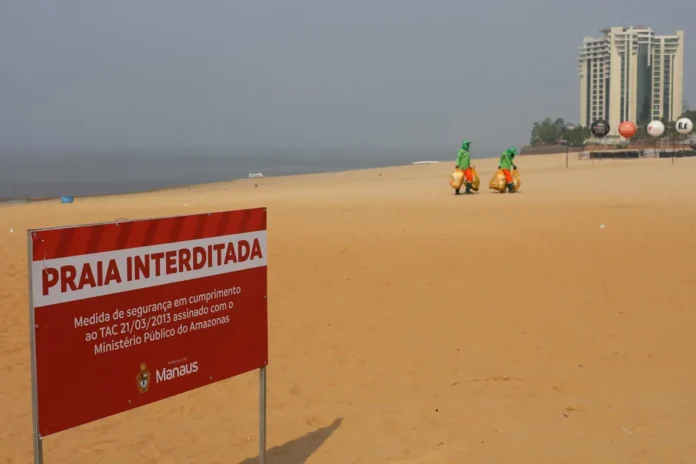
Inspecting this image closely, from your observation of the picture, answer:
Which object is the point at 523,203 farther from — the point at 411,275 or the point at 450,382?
the point at 450,382

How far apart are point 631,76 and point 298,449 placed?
447 ft

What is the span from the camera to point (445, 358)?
7992mm

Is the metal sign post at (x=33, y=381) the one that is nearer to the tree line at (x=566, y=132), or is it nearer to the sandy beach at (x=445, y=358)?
the sandy beach at (x=445, y=358)

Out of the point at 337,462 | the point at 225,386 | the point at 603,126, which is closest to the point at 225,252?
the point at 337,462

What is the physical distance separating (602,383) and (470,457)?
210 centimetres

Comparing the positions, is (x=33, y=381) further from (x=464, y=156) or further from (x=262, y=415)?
(x=464, y=156)

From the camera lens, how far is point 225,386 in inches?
294

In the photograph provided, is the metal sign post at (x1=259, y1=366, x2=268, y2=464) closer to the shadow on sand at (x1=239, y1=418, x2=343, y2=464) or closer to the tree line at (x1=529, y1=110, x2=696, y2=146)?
the shadow on sand at (x1=239, y1=418, x2=343, y2=464)

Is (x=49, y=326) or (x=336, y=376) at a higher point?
(x=49, y=326)

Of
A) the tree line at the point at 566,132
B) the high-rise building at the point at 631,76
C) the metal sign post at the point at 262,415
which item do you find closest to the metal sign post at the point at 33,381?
the metal sign post at the point at 262,415

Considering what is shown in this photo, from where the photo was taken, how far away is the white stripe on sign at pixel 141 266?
4.00 m

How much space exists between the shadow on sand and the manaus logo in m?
1.51

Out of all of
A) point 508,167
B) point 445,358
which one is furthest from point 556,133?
point 445,358

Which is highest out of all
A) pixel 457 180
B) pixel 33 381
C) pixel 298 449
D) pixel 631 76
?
pixel 631 76
